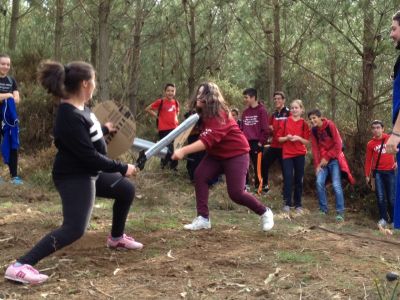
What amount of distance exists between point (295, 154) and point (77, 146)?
204 inches

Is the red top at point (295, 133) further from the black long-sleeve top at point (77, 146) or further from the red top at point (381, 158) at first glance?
the black long-sleeve top at point (77, 146)

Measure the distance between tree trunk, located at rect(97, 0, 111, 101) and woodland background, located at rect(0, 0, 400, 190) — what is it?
2 cm

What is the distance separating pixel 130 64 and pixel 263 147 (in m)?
4.13

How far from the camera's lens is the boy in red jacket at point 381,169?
8.66m

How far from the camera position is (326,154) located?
875 cm

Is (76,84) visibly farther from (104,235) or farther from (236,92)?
(236,92)

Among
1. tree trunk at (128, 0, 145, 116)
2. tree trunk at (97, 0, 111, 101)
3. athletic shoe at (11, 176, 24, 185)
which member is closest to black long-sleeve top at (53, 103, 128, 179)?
athletic shoe at (11, 176, 24, 185)

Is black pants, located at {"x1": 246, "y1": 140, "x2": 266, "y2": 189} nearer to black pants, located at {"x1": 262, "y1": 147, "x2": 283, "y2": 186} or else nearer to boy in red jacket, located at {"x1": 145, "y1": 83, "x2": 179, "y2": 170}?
black pants, located at {"x1": 262, "y1": 147, "x2": 283, "y2": 186}

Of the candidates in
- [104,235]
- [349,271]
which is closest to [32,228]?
[104,235]

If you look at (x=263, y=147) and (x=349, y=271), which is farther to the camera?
(x=263, y=147)

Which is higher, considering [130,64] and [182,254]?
[130,64]

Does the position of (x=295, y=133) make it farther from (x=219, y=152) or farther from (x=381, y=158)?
(x=219, y=152)

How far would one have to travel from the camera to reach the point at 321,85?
18297mm

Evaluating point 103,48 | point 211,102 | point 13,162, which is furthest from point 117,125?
point 103,48
